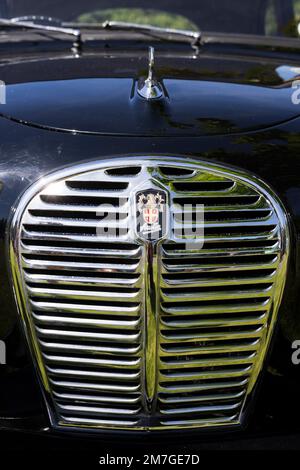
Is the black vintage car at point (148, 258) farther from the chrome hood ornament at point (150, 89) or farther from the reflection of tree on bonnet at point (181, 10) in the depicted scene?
the reflection of tree on bonnet at point (181, 10)

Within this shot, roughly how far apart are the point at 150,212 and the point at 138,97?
50 cm

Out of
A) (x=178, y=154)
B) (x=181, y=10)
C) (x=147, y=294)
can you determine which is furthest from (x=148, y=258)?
(x=181, y=10)

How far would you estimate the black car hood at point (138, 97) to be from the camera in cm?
244

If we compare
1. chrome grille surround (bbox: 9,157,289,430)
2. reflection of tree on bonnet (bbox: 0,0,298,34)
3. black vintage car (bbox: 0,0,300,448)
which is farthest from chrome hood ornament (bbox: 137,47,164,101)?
reflection of tree on bonnet (bbox: 0,0,298,34)

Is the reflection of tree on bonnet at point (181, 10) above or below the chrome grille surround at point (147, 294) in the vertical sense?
above

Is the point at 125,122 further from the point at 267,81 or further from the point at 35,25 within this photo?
the point at 35,25

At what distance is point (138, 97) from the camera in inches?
101

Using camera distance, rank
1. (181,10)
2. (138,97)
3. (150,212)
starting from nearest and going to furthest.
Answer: (150,212) < (138,97) < (181,10)

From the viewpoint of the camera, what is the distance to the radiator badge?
226cm

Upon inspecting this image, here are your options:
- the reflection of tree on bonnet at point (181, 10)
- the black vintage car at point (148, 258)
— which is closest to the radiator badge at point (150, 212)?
the black vintage car at point (148, 258)

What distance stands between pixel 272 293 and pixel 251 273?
3.9 inches

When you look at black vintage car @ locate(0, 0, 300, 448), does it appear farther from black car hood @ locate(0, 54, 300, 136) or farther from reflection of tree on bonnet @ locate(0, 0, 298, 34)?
reflection of tree on bonnet @ locate(0, 0, 298, 34)

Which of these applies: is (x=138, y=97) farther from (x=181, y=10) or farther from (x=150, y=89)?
(x=181, y=10)

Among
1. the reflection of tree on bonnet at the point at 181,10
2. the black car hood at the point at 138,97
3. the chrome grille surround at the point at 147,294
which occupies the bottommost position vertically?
the chrome grille surround at the point at 147,294
